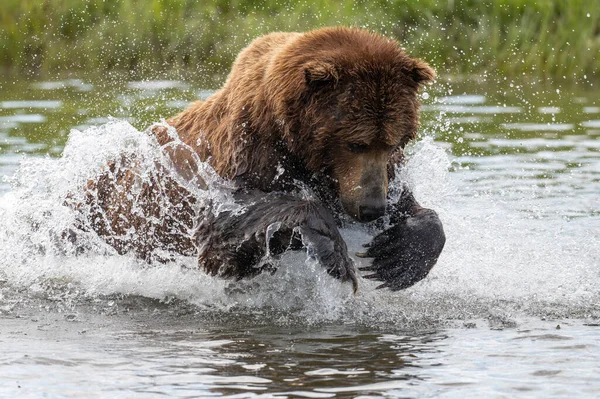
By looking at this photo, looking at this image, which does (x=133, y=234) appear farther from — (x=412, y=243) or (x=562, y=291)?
(x=562, y=291)

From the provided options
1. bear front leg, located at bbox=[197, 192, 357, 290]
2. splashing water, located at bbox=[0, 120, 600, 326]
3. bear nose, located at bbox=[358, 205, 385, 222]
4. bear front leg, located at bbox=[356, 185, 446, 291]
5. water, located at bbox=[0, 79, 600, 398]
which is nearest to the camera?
water, located at bbox=[0, 79, 600, 398]

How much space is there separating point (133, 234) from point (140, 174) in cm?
34

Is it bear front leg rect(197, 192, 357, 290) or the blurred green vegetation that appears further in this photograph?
the blurred green vegetation

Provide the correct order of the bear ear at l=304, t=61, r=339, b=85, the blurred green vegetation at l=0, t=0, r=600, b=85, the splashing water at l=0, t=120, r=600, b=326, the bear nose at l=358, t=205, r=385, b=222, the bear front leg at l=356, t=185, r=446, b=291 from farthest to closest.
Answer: the blurred green vegetation at l=0, t=0, r=600, b=85 → the bear front leg at l=356, t=185, r=446, b=291 → the splashing water at l=0, t=120, r=600, b=326 → the bear nose at l=358, t=205, r=385, b=222 → the bear ear at l=304, t=61, r=339, b=85

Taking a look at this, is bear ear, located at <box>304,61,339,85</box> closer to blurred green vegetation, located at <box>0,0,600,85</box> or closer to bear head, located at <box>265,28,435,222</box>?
bear head, located at <box>265,28,435,222</box>

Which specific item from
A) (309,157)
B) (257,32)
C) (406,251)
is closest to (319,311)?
(406,251)

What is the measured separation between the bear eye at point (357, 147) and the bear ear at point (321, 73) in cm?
32

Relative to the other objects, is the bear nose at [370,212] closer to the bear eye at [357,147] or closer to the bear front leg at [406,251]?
the bear eye at [357,147]

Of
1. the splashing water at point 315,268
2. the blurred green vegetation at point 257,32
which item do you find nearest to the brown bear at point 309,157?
the splashing water at point 315,268

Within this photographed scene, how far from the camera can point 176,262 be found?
6230mm

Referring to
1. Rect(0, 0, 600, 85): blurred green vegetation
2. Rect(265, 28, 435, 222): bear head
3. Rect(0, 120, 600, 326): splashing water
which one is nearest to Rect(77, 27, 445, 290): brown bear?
Rect(265, 28, 435, 222): bear head

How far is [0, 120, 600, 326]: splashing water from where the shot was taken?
564 centimetres

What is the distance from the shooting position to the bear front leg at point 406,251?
19.0 feet

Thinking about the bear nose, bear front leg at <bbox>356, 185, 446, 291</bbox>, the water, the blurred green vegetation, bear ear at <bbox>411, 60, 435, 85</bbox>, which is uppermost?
the blurred green vegetation
